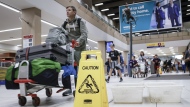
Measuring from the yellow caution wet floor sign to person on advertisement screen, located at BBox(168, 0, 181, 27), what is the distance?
10.8 m

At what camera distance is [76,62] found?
3.35 meters

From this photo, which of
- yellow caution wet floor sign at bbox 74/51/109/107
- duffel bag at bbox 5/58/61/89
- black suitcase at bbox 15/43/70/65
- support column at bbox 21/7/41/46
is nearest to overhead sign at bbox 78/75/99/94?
yellow caution wet floor sign at bbox 74/51/109/107

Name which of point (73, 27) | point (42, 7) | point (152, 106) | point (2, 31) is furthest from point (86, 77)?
point (2, 31)

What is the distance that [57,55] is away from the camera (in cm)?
278

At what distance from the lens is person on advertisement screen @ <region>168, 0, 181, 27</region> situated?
37.5 feet

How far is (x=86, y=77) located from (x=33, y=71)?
2.89 ft

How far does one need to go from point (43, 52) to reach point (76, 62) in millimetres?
797

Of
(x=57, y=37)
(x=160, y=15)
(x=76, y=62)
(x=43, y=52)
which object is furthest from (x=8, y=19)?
(x=43, y=52)

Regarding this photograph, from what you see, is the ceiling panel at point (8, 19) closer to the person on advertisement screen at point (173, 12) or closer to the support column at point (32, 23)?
the support column at point (32, 23)

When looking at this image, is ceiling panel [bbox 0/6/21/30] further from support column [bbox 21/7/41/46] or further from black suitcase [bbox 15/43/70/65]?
black suitcase [bbox 15/43/70/65]

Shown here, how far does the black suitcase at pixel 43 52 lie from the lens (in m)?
2.64

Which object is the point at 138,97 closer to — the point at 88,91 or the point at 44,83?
the point at 88,91

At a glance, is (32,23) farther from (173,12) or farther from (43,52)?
(173,12)

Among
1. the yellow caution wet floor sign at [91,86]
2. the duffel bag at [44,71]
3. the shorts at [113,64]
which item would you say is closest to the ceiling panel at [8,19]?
the shorts at [113,64]
